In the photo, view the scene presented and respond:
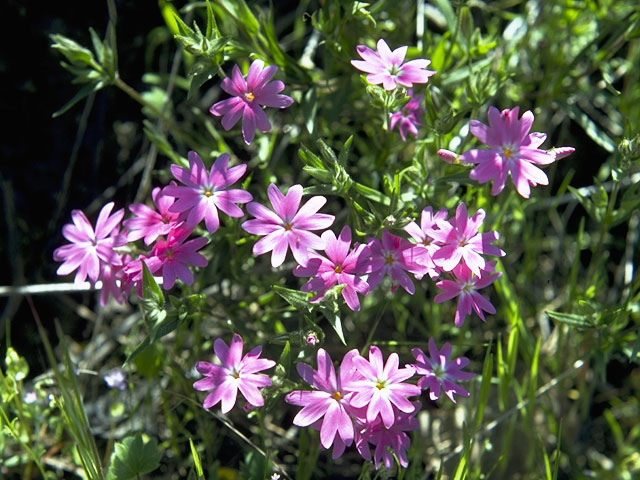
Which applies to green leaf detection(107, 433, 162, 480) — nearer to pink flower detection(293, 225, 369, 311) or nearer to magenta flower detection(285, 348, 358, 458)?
magenta flower detection(285, 348, 358, 458)

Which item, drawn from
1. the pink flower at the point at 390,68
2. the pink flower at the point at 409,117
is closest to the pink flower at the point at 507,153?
the pink flower at the point at 390,68

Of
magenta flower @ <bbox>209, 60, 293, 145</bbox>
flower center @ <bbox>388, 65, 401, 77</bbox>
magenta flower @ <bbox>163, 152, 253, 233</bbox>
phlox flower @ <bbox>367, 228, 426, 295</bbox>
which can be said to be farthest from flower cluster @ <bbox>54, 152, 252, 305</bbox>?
flower center @ <bbox>388, 65, 401, 77</bbox>

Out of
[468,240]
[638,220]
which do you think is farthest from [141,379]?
[638,220]

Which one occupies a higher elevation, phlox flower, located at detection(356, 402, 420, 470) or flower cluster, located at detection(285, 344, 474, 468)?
flower cluster, located at detection(285, 344, 474, 468)

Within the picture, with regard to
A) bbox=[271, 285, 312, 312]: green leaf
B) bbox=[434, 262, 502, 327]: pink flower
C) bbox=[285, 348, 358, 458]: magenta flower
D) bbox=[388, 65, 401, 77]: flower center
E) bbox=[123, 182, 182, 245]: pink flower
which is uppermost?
bbox=[388, 65, 401, 77]: flower center

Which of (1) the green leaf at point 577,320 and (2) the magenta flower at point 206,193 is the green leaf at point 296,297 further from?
(1) the green leaf at point 577,320

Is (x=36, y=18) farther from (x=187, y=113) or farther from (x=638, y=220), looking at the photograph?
(x=638, y=220)

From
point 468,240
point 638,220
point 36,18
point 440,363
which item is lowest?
point 638,220
